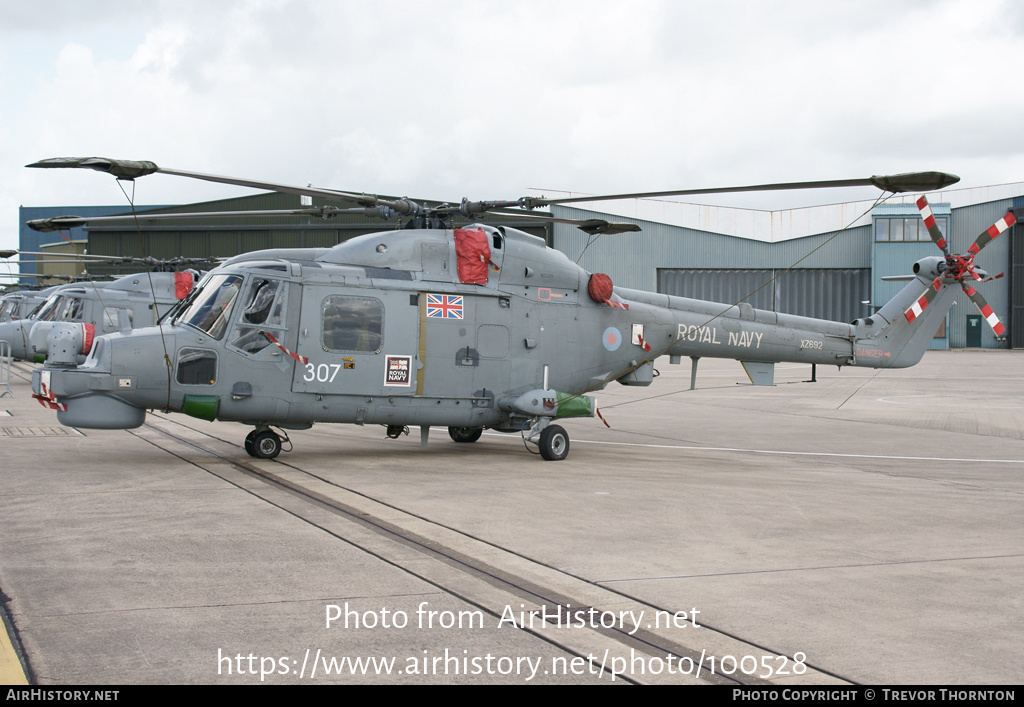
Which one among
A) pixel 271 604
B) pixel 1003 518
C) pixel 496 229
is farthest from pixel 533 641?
pixel 496 229

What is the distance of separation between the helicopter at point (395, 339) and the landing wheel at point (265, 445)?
0.02 meters

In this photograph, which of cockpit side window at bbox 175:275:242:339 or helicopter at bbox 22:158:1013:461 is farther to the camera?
cockpit side window at bbox 175:275:242:339

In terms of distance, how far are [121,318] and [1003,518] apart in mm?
21481

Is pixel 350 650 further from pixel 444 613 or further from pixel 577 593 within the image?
pixel 577 593

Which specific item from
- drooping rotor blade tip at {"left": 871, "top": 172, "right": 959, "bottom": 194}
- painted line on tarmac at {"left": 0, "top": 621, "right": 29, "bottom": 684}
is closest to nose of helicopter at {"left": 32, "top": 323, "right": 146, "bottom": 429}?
painted line on tarmac at {"left": 0, "top": 621, "right": 29, "bottom": 684}

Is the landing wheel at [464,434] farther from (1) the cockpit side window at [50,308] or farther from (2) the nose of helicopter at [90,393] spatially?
(1) the cockpit side window at [50,308]

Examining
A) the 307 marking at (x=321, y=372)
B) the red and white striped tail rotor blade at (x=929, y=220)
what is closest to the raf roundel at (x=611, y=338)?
the 307 marking at (x=321, y=372)

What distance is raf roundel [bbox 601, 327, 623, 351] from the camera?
532 inches

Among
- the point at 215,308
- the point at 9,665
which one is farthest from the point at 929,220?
the point at 9,665

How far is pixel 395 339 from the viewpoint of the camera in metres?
11.7

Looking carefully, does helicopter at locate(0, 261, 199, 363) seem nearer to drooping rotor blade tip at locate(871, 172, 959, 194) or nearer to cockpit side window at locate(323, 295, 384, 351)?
cockpit side window at locate(323, 295, 384, 351)

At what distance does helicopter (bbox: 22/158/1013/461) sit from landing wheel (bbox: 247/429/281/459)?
0.02m

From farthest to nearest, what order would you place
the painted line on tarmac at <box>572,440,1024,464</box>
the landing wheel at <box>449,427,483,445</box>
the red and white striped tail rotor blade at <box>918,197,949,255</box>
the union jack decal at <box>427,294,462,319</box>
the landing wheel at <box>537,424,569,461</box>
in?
the red and white striped tail rotor blade at <box>918,197,949,255</box> → the landing wheel at <box>449,427,483,445</box> → the painted line on tarmac at <box>572,440,1024,464</box> → the landing wheel at <box>537,424,569,461</box> → the union jack decal at <box>427,294,462,319</box>

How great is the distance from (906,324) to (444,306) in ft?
31.1
